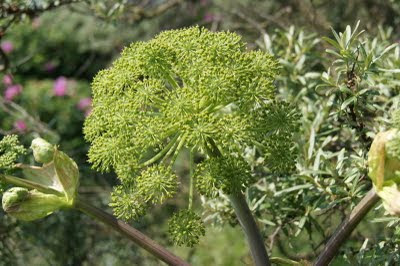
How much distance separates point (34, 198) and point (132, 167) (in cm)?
16

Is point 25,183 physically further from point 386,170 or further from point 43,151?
point 386,170

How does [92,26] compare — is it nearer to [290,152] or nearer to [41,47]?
[41,47]

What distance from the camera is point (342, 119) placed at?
1.68 metres

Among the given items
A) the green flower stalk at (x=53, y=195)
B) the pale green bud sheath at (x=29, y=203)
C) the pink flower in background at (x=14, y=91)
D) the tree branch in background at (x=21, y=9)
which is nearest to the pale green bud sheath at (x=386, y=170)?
the green flower stalk at (x=53, y=195)

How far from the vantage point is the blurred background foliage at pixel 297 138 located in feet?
4.72

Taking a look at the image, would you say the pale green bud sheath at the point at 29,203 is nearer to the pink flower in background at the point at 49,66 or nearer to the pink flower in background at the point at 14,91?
the pink flower in background at the point at 14,91

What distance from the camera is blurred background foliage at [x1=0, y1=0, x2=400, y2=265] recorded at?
1.44 m

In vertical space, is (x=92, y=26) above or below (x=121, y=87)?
below

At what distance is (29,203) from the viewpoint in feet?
3.46

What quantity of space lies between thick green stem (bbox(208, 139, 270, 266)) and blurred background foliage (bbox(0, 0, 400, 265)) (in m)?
0.18

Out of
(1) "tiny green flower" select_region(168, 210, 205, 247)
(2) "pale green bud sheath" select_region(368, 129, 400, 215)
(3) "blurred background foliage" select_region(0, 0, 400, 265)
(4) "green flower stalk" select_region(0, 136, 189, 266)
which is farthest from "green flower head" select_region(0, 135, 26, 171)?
(2) "pale green bud sheath" select_region(368, 129, 400, 215)

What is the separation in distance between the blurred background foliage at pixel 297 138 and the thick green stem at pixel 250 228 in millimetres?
177

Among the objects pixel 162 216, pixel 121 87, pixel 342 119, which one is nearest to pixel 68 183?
pixel 121 87

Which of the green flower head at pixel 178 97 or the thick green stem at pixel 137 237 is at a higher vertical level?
the green flower head at pixel 178 97
